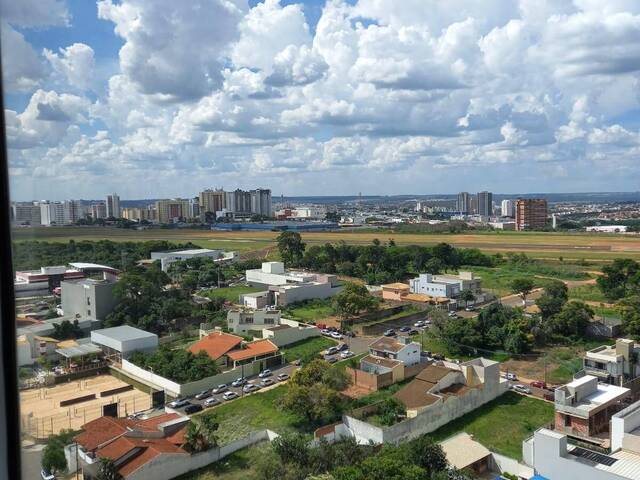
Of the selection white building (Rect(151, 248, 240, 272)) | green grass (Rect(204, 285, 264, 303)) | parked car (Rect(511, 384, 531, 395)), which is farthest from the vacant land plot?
white building (Rect(151, 248, 240, 272))

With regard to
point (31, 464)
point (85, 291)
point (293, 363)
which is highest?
point (31, 464)

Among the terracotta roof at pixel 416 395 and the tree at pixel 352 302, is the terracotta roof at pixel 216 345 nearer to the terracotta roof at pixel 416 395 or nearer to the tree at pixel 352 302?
the tree at pixel 352 302

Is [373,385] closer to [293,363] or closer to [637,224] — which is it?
[293,363]

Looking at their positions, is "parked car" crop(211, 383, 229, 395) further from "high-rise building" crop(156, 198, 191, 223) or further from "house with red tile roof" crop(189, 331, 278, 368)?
"high-rise building" crop(156, 198, 191, 223)

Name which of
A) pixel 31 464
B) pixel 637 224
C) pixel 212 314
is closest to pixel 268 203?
pixel 637 224

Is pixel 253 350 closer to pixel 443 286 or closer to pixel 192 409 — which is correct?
pixel 192 409

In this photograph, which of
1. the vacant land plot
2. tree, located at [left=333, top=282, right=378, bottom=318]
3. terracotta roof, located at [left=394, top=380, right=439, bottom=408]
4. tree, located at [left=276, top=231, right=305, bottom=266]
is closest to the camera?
the vacant land plot
